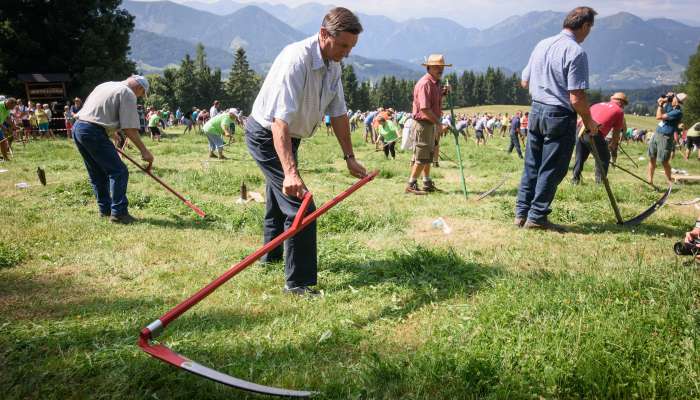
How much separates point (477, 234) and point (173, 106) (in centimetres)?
8913

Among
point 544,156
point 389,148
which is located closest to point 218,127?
point 389,148

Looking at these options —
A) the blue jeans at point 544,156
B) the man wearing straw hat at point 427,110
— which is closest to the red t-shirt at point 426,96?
the man wearing straw hat at point 427,110

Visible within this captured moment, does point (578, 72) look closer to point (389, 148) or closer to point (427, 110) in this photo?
point (427, 110)

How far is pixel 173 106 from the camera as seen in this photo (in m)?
85.4

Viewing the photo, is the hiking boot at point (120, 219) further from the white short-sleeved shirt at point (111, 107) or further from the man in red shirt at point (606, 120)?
the man in red shirt at point (606, 120)

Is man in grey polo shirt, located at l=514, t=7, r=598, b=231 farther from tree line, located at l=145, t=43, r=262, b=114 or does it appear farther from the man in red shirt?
tree line, located at l=145, t=43, r=262, b=114

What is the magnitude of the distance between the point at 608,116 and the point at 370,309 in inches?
324

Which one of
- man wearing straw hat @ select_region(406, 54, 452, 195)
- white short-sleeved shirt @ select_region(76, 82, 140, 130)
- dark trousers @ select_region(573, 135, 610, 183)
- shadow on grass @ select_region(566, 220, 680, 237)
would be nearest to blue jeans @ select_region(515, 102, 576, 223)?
shadow on grass @ select_region(566, 220, 680, 237)

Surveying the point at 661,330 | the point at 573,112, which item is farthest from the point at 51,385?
the point at 573,112

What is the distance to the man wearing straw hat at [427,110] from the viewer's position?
830 cm

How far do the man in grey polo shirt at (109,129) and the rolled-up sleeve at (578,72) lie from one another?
233 inches

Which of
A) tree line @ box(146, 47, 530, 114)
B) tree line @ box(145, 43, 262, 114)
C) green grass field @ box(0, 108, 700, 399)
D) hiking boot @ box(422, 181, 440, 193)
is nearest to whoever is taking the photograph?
green grass field @ box(0, 108, 700, 399)

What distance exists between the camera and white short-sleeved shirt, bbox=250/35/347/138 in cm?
363

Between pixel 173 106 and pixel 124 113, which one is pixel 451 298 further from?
pixel 173 106
